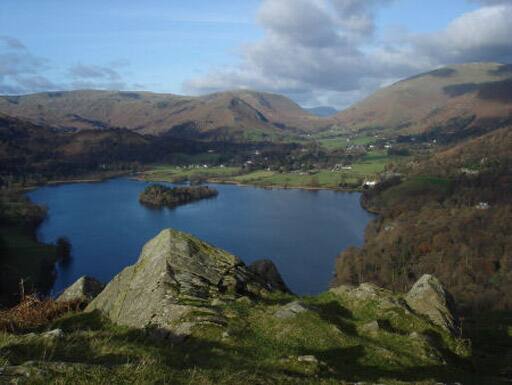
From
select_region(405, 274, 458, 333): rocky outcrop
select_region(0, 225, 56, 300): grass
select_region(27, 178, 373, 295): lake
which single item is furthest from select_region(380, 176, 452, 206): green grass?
select_region(405, 274, 458, 333): rocky outcrop

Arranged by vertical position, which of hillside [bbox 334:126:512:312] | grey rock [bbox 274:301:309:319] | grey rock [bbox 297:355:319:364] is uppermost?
grey rock [bbox 297:355:319:364]

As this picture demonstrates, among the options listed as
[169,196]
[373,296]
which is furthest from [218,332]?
[169,196]

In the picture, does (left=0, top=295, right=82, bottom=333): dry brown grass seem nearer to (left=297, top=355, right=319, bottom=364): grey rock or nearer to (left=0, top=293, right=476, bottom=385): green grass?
(left=0, top=293, right=476, bottom=385): green grass

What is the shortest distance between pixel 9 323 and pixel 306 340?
Result: 8.27 metres

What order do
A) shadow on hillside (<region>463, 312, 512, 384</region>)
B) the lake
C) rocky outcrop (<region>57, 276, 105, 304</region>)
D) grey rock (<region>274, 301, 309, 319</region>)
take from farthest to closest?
1. the lake
2. rocky outcrop (<region>57, 276, 105, 304</region>)
3. grey rock (<region>274, 301, 309, 319</region>)
4. shadow on hillside (<region>463, 312, 512, 384</region>)

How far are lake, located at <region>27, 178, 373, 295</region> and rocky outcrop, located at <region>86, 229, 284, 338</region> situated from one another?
6226cm

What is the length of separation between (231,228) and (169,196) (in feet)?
187

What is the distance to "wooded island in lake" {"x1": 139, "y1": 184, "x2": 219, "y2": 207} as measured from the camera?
579ft

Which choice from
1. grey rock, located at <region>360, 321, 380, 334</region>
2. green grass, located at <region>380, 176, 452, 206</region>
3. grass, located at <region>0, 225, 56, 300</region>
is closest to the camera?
grey rock, located at <region>360, 321, 380, 334</region>

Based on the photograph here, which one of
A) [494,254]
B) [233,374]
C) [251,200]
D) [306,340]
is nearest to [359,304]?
[306,340]

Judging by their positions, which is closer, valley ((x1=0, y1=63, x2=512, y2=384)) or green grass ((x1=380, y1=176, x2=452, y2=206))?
valley ((x1=0, y1=63, x2=512, y2=384))

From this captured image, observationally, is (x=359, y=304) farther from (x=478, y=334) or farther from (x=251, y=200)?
(x=251, y=200)

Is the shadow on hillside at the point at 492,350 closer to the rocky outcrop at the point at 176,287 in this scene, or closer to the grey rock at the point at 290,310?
the grey rock at the point at 290,310

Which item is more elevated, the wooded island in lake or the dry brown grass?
the dry brown grass
